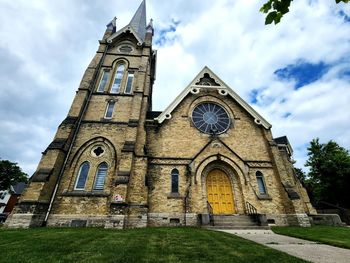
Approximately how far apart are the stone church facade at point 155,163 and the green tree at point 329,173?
932 cm

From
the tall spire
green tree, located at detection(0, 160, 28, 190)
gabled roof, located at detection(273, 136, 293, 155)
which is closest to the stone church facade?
gabled roof, located at detection(273, 136, 293, 155)

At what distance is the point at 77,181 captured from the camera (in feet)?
41.1

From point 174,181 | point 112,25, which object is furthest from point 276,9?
point 112,25

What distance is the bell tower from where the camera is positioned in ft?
35.2

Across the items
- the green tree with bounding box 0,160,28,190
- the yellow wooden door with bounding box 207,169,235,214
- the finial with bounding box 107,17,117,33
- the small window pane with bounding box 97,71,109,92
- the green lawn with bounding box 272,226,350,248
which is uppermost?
the finial with bounding box 107,17,117,33

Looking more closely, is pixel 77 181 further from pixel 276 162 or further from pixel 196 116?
pixel 276 162

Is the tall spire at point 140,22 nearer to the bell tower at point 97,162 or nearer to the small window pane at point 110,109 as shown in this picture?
the bell tower at point 97,162

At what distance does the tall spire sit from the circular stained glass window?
13.5m

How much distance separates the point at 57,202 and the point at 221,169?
36.5 ft

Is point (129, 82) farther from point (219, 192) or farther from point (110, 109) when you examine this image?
point (219, 192)

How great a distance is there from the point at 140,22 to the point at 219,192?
2427 centimetres

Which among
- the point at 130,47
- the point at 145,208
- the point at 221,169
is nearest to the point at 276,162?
the point at 221,169

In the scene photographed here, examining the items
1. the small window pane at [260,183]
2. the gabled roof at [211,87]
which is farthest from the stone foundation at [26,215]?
the small window pane at [260,183]

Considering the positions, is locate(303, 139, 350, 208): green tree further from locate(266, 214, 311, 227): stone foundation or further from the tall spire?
the tall spire
